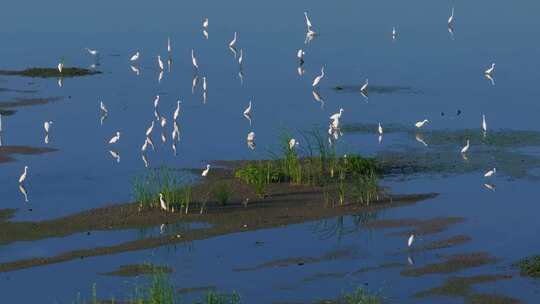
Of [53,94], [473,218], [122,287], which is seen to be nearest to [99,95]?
[53,94]

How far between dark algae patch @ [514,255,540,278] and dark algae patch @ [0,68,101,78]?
61.2 ft

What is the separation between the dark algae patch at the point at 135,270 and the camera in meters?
17.8

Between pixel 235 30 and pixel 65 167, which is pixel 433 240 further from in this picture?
pixel 235 30

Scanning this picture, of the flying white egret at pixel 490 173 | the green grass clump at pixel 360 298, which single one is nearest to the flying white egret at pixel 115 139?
the flying white egret at pixel 490 173

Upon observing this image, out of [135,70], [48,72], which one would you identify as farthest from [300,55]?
[48,72]

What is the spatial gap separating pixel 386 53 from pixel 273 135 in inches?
440

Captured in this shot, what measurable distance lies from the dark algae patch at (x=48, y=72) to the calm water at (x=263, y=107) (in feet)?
1.79

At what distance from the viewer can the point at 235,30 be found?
137 feet

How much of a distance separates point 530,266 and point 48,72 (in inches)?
764

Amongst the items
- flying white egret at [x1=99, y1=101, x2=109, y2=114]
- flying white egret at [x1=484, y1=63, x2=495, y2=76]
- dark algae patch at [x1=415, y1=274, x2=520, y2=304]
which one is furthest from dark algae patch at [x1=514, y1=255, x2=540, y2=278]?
flying white egret at [x1=484, y1=63, x2=495, y2=76]

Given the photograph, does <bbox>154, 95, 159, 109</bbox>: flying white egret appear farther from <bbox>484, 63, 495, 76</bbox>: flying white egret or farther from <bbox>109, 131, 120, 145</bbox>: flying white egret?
<bbox>484, 63, 495, 76</bbox>: flying white egret

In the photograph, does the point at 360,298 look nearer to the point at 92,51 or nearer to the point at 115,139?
the point at 115,139

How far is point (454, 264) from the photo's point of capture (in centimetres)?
1825

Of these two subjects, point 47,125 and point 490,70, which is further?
point 490,70
